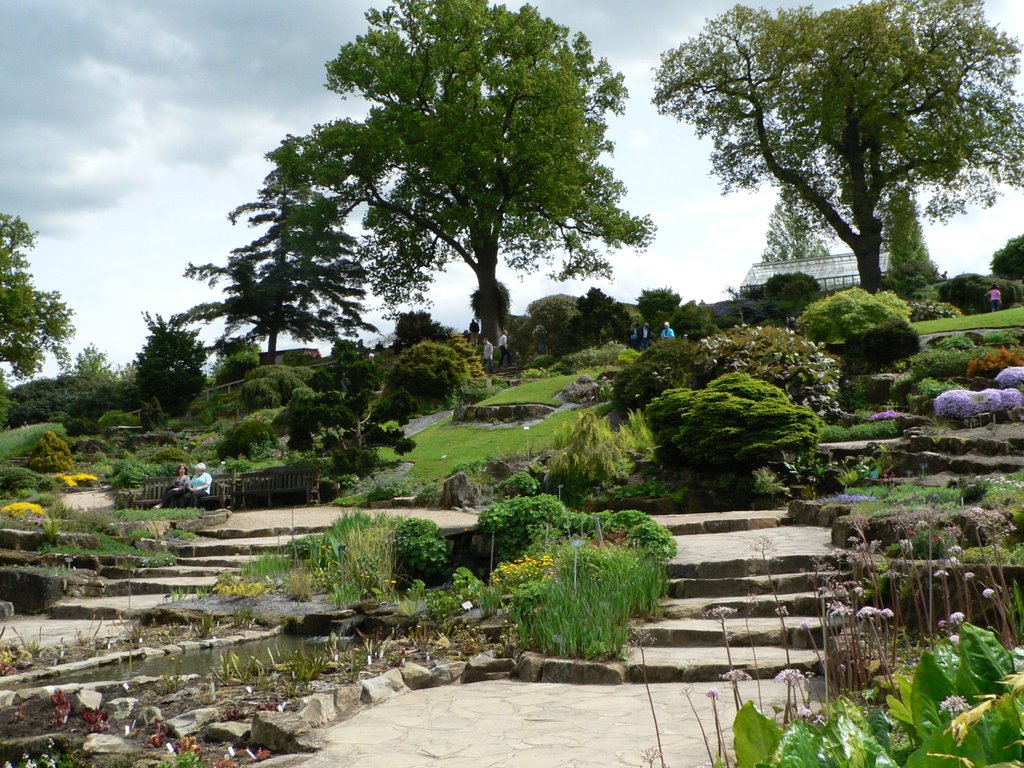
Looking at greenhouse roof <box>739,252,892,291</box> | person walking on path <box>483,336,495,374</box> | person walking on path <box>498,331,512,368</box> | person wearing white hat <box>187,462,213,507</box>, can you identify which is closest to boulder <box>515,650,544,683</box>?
person wearing white hat <box>187,462,213,507</box>

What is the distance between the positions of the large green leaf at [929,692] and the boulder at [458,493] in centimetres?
1342

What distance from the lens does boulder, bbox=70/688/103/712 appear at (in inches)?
229

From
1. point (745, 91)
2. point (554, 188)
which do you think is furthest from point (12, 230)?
point (745, 91)

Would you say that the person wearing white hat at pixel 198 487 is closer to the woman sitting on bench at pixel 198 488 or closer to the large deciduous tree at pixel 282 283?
the woman sitting on bench at pixel 198 488

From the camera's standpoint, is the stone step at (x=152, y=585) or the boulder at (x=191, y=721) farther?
the stone step at (x=152, y=585)

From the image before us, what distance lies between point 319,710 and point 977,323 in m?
22.9

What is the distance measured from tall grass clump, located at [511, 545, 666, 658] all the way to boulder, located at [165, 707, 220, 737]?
93.3 inches

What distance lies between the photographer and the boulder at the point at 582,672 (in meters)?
6.44

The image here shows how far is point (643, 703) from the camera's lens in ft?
18.8

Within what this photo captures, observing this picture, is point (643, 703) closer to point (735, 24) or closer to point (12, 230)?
point (735, 24)

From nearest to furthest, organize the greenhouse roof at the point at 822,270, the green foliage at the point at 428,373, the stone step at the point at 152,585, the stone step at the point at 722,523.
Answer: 1. the stone step at the point at 722,523
2. the stone step at the point at 152,585
3. the green foliage at the point at 428,373
4. the greenhouse roof at the point at 822,270

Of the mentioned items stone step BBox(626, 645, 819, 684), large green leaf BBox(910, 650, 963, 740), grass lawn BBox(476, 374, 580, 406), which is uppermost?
grass lawn BBox(476, 374, 580, 406)

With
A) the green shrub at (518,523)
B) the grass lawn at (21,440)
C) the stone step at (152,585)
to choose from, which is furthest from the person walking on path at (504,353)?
the green shrub at (518,523)

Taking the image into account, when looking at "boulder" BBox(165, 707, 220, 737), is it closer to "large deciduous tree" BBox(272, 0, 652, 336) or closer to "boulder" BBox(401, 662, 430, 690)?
"boulder" BBox(401, 662, 430, 690)
